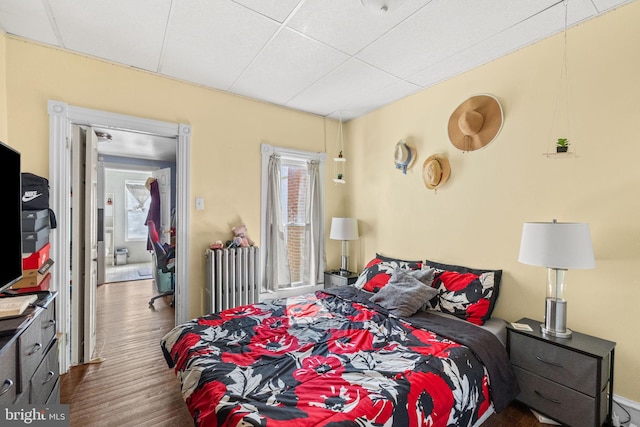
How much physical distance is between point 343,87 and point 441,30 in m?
1.11

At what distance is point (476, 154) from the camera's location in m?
2.55

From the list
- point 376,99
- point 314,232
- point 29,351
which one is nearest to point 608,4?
point 376,99

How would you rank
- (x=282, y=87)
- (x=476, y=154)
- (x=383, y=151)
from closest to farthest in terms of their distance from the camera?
(x=476, y=154) → (x=282, y=87) → (x=383, y=151)

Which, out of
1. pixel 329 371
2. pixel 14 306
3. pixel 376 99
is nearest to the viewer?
pixel 14 306

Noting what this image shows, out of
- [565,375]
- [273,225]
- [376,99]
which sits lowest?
[565,375]

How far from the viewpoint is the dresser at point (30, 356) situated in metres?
1.12

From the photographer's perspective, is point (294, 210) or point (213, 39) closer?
point (213, 39)

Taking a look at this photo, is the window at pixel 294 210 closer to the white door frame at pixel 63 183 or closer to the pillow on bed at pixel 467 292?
the white door frame at pixel 63 183

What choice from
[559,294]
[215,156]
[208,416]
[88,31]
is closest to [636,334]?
[559,294]

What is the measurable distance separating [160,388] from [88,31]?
8.95 ft

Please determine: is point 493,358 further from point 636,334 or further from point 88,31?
point 88,31

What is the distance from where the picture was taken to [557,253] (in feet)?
5.79

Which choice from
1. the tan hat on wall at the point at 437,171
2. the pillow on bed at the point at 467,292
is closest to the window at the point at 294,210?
the tan hat on wall at the point at 437,171

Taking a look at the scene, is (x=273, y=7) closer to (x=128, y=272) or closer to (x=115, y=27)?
(x=115, y=27)
